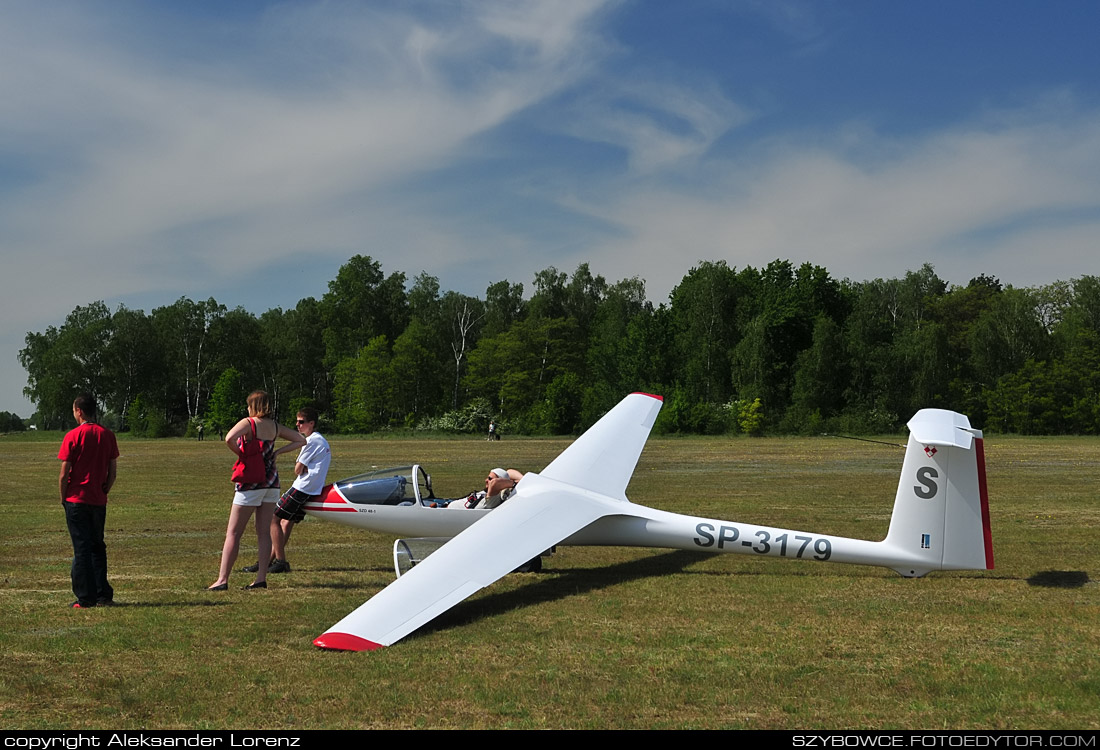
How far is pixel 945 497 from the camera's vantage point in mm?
8164

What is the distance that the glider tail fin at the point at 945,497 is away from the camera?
26.4ft

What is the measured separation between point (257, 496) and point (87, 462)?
158cm

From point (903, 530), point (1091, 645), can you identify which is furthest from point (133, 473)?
point (1091, 645)

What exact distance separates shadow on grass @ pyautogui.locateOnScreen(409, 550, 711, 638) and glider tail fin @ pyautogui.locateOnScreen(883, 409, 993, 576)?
2.80m

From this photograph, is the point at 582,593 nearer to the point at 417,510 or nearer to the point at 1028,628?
the point at 417,510

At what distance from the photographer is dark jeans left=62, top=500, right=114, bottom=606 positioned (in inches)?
311

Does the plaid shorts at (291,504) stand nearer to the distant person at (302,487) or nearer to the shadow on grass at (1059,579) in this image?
the distant person at (302,487)

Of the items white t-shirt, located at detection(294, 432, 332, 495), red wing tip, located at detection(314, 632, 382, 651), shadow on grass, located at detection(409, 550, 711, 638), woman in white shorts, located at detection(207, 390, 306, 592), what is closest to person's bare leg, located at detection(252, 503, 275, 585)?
woman in white shorts, located at detection(207, 390, 306, 592)

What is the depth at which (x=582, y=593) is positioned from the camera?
29.0 ft

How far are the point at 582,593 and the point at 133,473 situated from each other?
76.0 feet

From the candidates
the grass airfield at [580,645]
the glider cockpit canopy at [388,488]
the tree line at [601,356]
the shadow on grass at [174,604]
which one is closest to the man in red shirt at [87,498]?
the shadow on grass at [174,604]

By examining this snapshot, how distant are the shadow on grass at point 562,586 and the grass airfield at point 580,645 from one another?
0.04 m

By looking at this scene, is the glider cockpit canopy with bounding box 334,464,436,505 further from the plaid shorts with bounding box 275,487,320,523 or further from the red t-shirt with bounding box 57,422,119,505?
the red t-shirt with bounding box 57,422,119,505

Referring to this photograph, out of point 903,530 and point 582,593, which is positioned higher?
point 903,530
